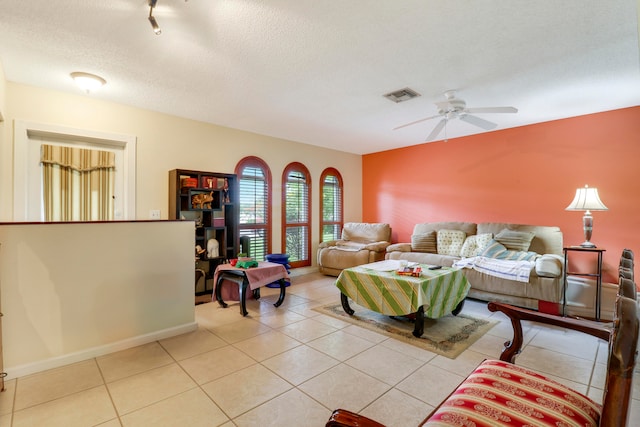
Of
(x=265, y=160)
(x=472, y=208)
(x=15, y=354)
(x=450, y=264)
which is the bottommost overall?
(x=15, y=354)

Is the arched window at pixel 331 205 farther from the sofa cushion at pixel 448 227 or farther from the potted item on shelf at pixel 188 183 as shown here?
the potted item on shelf at pixel 188 183

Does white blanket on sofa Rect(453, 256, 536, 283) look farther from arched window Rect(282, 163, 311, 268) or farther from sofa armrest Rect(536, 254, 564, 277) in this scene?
arched window Rect(282, 163, 311, 268)

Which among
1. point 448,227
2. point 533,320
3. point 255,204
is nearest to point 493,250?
point 448,227

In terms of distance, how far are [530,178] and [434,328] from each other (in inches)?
124

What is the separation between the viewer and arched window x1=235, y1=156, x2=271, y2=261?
5102 mm

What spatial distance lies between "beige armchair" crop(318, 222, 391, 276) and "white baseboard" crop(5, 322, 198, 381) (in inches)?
110

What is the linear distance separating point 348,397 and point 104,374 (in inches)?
72.2

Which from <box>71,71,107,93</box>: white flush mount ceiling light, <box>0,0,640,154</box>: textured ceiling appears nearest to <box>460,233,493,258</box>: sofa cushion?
<box>0,0,640,154</box>: textured ceiling

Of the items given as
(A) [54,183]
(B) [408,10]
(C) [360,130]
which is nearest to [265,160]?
(C) [360,130]

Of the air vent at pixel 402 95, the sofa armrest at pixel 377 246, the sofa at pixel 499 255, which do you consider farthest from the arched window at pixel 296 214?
the air vent at pixel 402 95

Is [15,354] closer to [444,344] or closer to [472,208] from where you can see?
[444,344]

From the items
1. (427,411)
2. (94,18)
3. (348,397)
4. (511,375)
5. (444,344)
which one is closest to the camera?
(511,375)

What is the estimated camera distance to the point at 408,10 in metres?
2.07

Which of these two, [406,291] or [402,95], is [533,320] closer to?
[406,291]
